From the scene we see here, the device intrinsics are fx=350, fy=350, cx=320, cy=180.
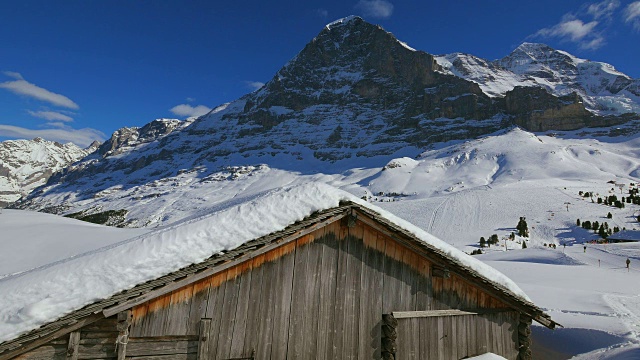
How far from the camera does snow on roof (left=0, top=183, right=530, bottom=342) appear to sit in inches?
177

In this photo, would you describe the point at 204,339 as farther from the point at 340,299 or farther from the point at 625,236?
the point at 625,236

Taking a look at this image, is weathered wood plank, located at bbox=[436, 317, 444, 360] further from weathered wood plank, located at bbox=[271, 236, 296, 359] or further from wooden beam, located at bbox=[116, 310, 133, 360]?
wooden beam, located at bbox=[116, 310, 133, 360]

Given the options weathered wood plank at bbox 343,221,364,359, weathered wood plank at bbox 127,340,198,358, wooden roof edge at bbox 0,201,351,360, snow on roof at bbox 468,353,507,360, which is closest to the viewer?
wooden roof edge at bbox 0,201,351,360

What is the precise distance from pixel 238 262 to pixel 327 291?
72.2 inches

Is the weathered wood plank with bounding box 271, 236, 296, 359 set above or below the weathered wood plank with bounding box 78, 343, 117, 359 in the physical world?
above

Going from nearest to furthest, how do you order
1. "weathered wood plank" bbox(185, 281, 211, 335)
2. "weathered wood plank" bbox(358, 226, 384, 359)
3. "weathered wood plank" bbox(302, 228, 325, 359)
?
"weathered wood plank" bbox(185, 281, 211, 335), "weathered wood plank" bbox(302, 228, 325, 359), "weathered wood plank" bbox(358, 226, 384, 359)

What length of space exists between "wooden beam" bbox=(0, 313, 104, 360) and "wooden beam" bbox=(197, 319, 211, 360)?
1.41 m

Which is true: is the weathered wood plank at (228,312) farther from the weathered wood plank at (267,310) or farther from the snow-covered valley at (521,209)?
the snow-covered valley at (521,209)

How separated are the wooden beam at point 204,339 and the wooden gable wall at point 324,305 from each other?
0.08ft

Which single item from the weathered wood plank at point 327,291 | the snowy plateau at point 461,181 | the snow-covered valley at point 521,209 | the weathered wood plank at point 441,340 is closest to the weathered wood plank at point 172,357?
the snowy plateau at point 461,181

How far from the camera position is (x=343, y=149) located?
154125mm

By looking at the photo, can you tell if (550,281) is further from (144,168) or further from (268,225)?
(144,168)

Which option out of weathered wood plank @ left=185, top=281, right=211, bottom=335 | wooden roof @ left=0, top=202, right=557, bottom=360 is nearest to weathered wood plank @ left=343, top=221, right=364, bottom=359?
wooden roof @ left=0, top=202, right=557, bottom=360

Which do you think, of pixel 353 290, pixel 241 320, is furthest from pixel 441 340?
pixel 241 320
